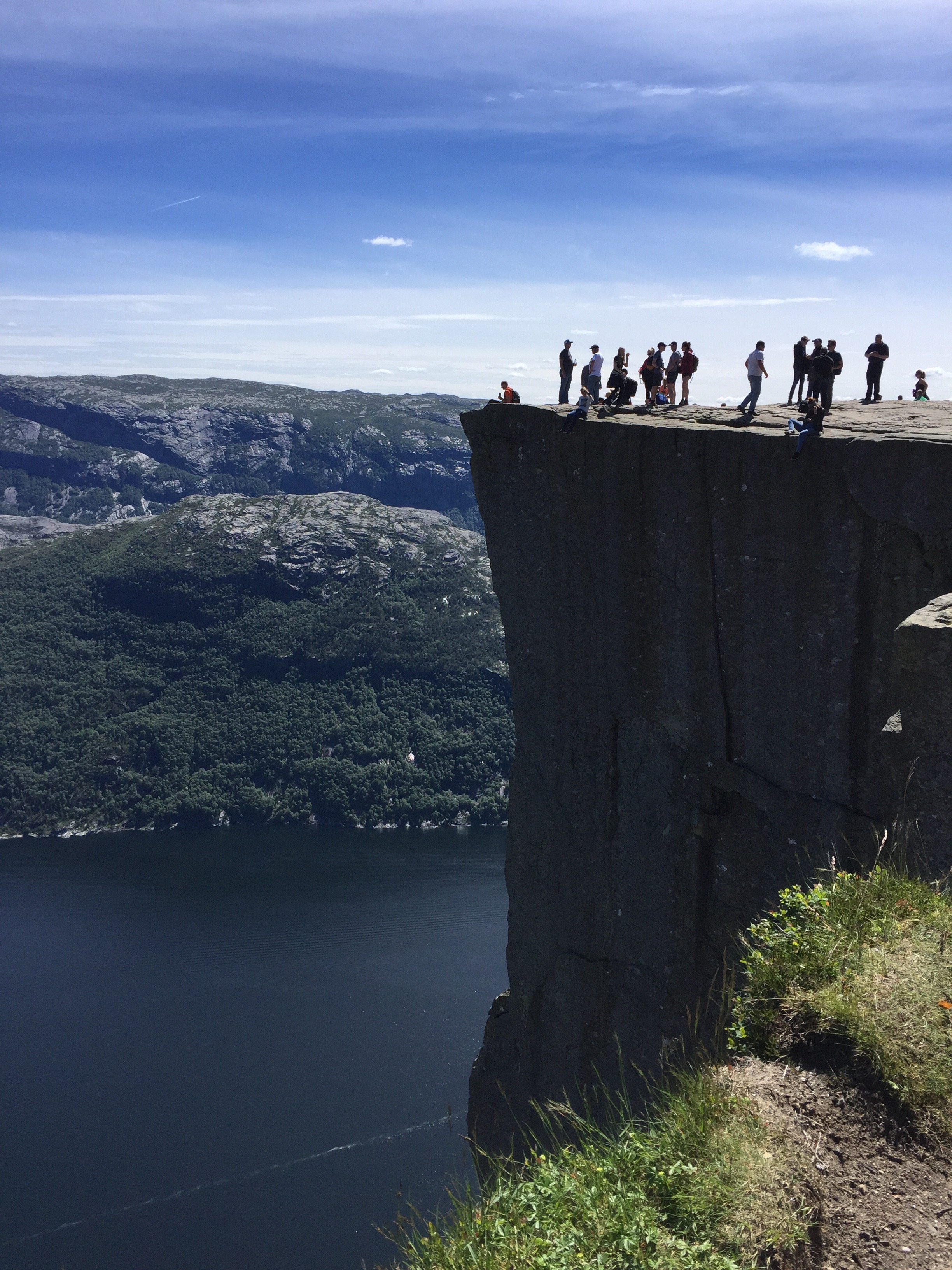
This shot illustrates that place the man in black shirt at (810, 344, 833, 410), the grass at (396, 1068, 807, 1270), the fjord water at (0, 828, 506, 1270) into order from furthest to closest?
the fjord water at (0, 828, 506, 1270), the man in black shirt at (810, 344, 833, 410), the grass at (396, 1068, 807, 1270)

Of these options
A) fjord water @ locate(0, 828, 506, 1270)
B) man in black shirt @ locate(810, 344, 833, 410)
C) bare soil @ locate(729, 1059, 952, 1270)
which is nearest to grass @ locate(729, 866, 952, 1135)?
bare soil @ locate(729, 1059, 952, 1270)

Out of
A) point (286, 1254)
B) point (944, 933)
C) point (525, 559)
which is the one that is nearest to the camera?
point (944, 933)

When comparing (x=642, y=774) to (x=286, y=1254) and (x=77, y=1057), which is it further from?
(x=77, y=1057)

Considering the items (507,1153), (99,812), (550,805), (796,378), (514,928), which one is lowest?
(99,812)

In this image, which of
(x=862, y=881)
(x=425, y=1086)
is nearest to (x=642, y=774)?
(x=862, y=881)

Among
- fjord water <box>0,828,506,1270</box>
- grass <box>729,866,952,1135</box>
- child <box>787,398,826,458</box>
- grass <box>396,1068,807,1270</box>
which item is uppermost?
child <box>787,398,826,458</box>

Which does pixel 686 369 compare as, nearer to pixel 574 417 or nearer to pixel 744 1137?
pixel 574 417

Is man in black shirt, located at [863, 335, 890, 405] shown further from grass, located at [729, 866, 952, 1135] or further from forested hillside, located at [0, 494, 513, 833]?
forested hillside, located at [0, 494, 513, 833]
